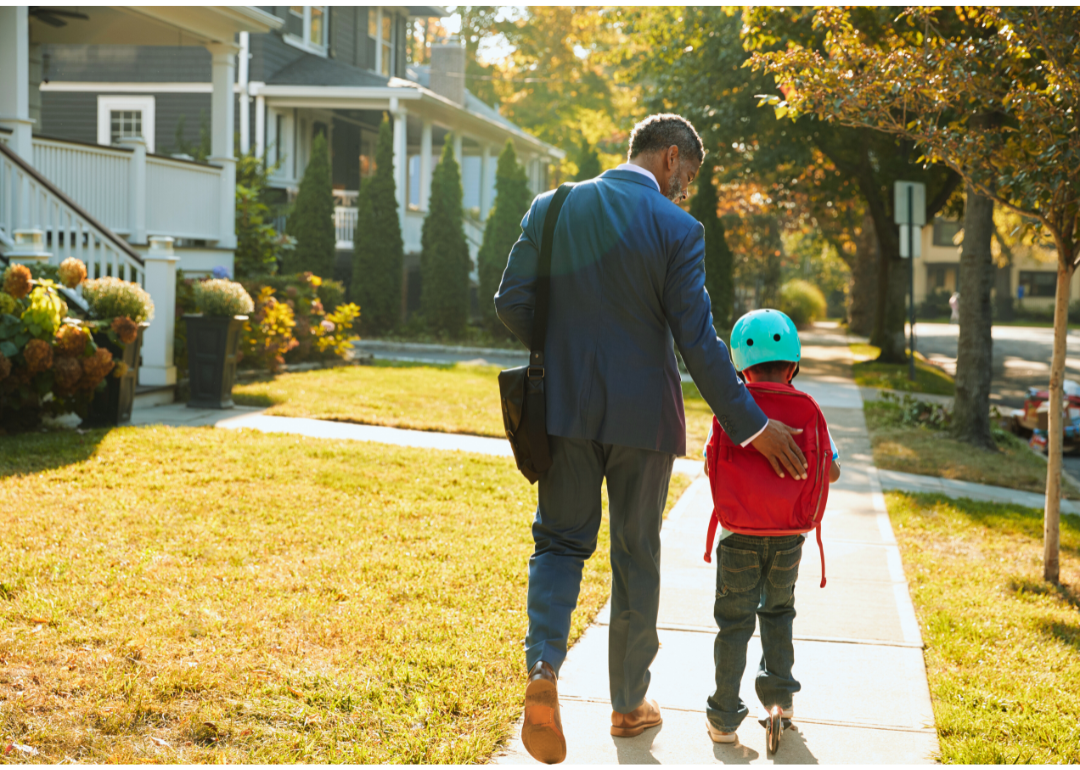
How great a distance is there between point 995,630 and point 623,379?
262cm

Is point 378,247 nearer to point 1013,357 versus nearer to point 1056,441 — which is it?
point 1056,441

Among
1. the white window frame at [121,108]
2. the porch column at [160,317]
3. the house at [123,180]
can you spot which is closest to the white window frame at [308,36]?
the white window frame at [121,108]

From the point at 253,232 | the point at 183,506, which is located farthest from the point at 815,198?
the point at 183,506

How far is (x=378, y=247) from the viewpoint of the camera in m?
19.6

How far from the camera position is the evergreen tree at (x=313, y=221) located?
61.6 ft

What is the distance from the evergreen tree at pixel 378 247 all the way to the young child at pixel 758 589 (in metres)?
16.9

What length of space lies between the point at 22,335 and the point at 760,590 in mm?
A: 6349

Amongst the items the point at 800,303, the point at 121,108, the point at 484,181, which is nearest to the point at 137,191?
the point at 121,108

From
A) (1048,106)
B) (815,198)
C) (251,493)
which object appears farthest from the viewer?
(815,198)

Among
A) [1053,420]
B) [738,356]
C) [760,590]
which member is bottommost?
[760,590]

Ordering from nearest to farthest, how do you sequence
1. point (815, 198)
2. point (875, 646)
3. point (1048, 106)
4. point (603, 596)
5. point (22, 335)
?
1. point (875, 646)
2. point (603, 596)
3. point (1048, 106)
4. point (22, 335)
5. point (815, 198)

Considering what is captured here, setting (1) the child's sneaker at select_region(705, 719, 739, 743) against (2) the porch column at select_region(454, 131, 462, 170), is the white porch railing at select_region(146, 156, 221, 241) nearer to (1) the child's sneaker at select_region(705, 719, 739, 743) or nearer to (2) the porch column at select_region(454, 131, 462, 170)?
(1) the child's sneaker at select_region(705, 719, 739, 743)

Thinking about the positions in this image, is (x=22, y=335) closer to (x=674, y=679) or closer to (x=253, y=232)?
(x=674, y=679)

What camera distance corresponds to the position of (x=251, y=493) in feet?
21.2
